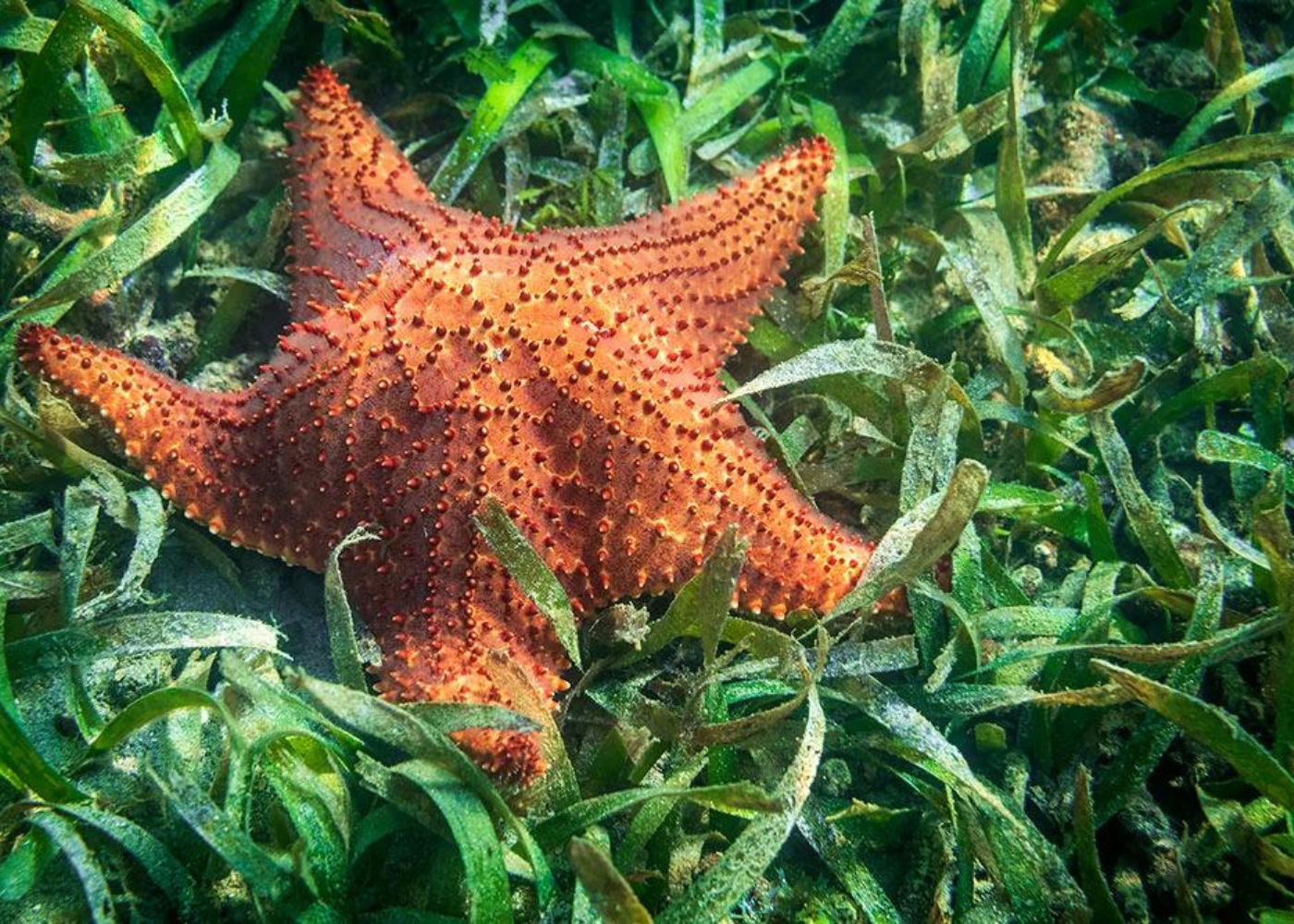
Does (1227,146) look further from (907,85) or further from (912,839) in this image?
(912,839)

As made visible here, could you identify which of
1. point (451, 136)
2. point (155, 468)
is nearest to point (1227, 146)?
point (451, 136)

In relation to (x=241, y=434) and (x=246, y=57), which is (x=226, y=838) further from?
(x=246, y=57)

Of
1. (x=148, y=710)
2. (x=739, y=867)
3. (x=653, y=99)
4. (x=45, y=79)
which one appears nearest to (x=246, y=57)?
(x=45, y=79)

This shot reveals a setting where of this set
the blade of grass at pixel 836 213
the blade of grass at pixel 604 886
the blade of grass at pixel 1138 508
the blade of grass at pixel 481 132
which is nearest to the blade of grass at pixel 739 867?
the blade of grass at pixel 604 886

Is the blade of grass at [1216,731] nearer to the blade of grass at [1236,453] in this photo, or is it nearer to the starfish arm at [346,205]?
the blade of grass at [1236,453]

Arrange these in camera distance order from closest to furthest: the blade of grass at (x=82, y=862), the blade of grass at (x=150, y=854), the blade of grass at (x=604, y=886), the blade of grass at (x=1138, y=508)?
the blade of grass at (x=604, y=886)
the blade of grass at (x=82, y=862)
the blade of grass at (x=150, y=854)
the blade of grass at (x=1138, y=508)

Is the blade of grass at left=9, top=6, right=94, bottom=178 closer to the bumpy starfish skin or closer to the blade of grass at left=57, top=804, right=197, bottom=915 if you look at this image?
the bumpy starfish skin
